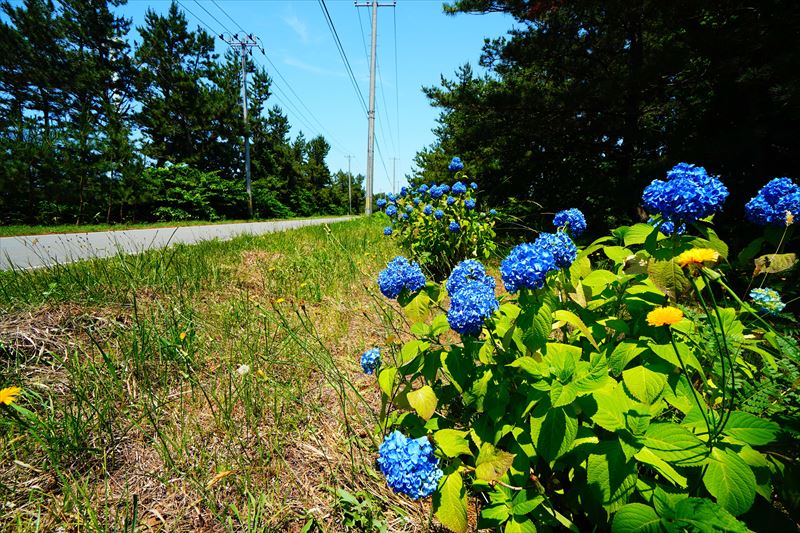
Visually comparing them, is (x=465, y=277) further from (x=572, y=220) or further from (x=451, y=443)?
(x=572, y=220)

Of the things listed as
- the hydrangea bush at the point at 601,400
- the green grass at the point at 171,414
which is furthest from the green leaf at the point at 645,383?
the green grass at the point at 171,414

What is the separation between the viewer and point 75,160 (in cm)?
1205

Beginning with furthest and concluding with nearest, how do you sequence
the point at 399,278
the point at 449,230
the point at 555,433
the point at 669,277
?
the point at 449,230 → the point at 399,278 → the point at 669,277 → the point at 555,433

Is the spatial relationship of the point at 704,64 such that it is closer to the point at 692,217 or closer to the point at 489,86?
the point at 489,86

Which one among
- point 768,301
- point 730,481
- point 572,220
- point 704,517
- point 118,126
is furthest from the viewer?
point 118,126

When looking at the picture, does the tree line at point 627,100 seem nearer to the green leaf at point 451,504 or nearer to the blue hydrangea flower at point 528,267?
the blue hydrangea flower at point 528,267

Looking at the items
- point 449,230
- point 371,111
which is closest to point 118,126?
point 371,111

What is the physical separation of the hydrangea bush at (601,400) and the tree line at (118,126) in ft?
51.9

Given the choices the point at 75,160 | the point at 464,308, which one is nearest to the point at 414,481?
the point at 464,308

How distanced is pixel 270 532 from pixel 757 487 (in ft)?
4.65

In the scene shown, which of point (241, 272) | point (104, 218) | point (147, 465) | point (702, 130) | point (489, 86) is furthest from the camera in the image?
point (104, 218)

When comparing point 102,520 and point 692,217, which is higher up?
point 692,217

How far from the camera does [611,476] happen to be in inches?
35.5

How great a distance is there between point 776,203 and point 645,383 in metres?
1.10
